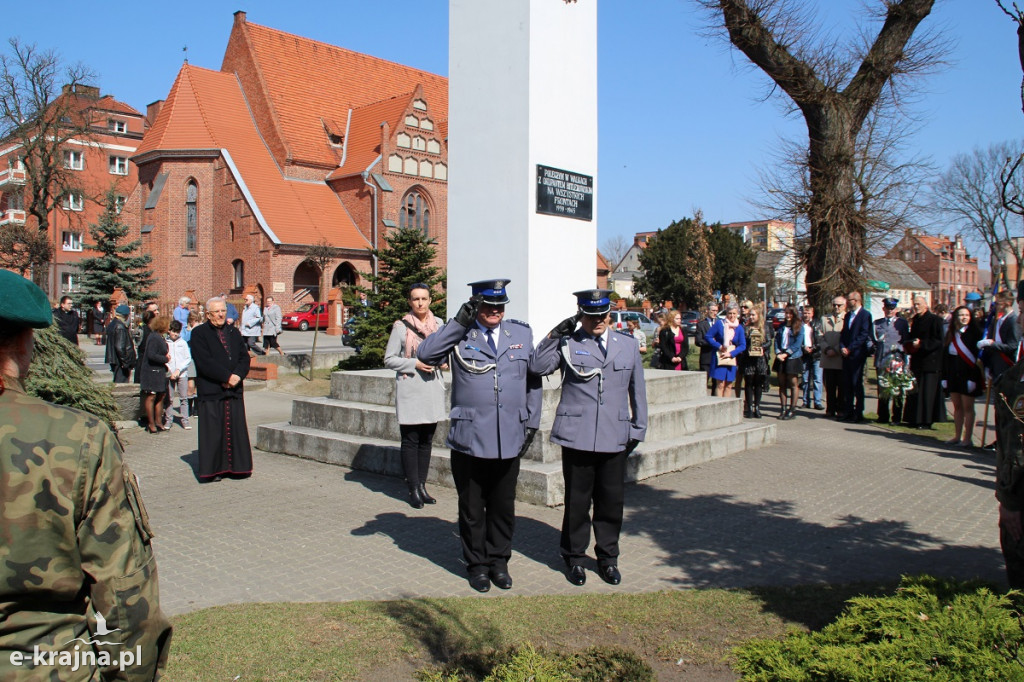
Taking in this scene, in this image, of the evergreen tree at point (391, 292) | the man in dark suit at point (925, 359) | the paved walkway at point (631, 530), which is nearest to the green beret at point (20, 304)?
the paved walkway at point (631, 530)

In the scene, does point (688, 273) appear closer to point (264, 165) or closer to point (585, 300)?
point (264, 165)

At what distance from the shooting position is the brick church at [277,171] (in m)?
43.9

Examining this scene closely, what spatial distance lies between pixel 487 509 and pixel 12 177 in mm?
64486

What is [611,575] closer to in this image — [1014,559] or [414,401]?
[1014,559]

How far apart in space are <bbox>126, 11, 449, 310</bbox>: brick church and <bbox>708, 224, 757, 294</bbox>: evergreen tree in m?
22.6

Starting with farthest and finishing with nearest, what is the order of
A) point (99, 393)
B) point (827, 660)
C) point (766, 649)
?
point (99, 393) < point (766, 649) < point (827, 660)

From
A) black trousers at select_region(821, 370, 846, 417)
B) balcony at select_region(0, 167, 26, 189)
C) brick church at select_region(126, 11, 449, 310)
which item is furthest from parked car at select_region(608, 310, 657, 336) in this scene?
balcony at select_region(0, 167, 26, 189)

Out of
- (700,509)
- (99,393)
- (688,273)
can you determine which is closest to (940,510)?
(700,509)

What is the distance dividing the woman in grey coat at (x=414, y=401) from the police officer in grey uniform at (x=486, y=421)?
1737 mm

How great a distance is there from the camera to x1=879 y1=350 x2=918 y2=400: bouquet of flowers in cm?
1218

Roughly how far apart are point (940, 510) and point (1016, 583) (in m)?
4.10

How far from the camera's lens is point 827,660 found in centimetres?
316

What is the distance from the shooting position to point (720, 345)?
12.4 m

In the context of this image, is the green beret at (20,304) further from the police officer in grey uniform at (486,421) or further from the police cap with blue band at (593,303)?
the police cap with blue band at (593,303)
